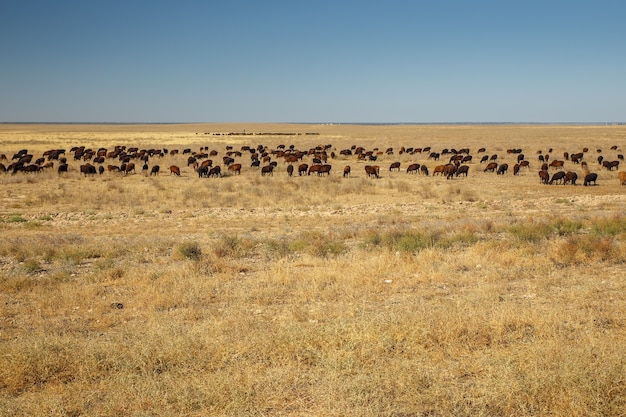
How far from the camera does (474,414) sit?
13.6 feet

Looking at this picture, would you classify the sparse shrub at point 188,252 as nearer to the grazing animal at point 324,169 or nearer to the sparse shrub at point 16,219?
the sparse shrub at point 16,219

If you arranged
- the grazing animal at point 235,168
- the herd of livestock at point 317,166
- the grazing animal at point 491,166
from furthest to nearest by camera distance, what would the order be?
the grazing animal at point 235,168 → the grazing animal at point 491,166 → the herd of livestock at point 317,166

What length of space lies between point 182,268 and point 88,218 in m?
8.66

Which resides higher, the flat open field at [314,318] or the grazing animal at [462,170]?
the grazing animal at [462,170]

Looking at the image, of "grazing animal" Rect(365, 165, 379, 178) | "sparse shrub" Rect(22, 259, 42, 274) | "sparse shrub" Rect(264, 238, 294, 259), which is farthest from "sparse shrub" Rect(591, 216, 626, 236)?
"grazing animal" Rect(365, 165, 379, 178)

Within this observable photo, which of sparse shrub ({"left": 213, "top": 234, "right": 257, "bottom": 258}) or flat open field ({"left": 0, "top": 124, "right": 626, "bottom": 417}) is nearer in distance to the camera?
flat open field ({"left": 0, "top": 124, "right": 626, "bottom": 417})

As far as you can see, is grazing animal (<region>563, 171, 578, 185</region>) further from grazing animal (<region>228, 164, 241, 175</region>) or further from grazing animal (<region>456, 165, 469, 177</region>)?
grazing animal (<region>228, 164, 241, 175</region>)

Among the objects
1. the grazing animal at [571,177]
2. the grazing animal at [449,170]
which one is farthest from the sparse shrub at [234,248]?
the grazing animal at [571,177]

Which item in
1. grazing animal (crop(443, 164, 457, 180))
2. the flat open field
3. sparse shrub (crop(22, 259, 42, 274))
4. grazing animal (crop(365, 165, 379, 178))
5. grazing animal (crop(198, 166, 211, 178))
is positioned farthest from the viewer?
grazing animal (crop(198, 166, 211, 178))

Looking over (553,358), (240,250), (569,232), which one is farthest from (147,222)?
(553,358)

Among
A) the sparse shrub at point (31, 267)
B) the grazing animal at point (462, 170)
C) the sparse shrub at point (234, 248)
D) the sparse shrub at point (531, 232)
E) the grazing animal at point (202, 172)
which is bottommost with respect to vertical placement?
the sparse shrub at point (31, 267)

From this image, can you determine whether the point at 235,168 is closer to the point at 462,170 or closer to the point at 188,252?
the point at 462,170

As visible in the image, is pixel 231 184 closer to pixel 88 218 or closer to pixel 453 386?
pixel 88 218

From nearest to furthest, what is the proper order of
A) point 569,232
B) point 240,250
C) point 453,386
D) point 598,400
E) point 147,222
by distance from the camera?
point 598,400 < point 453,386 < point 240,250 < point 569,232 < point 147,222
